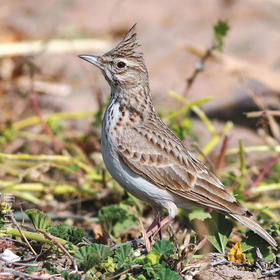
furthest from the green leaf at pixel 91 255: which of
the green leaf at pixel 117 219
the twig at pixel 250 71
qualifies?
the twig at pixel 250 71

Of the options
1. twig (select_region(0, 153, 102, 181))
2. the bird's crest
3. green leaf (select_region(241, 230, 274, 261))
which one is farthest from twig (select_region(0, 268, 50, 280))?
twig (select_region(0, 153, 102, 181))

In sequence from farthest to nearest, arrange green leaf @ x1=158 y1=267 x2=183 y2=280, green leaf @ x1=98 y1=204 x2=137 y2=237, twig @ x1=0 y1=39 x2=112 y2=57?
1. twig @ x1=0 y1=39 x2=112 y2=57
2. green leaf @ x1=98 y1=204 x2=137 y2=237
3. green leaf @ x1=158 y1=267 x2=183 y2=280

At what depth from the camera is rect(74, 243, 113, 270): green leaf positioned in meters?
4.04

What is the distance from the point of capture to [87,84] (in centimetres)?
958

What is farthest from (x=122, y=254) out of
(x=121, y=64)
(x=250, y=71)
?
(x=250, y=71)

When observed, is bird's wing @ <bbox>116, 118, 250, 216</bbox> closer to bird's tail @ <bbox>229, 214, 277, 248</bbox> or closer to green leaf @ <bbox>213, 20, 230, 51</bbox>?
bird's tail @ <bbox>229, 214, 277, 248</bbox>

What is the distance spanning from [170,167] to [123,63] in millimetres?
1008

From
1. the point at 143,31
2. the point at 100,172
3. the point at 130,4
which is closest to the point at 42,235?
the point at 100,172

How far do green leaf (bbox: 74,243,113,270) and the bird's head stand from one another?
5.58 ft

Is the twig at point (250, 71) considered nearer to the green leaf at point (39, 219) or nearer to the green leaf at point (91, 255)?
the green leaf at point (39, 219)

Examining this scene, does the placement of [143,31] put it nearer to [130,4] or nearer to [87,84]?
[130,4]

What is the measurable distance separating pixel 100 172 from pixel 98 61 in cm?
169

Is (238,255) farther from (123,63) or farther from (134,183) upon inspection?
(123,63)

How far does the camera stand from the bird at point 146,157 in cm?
485
